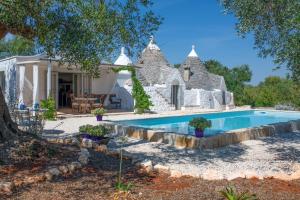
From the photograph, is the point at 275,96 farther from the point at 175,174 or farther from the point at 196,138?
the point at 175,174

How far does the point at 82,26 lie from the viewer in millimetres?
6961

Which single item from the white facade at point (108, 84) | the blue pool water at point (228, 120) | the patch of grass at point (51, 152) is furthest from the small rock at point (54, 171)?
the white facade at point (108, 84)

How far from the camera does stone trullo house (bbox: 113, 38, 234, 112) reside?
88.9 feet

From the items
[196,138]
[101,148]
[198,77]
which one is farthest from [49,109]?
[198,77]

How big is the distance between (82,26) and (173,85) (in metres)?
22.7

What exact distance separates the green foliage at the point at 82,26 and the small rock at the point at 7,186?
2714 millimetres

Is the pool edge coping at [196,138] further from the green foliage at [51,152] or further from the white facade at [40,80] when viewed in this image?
the white facade at [40,80]

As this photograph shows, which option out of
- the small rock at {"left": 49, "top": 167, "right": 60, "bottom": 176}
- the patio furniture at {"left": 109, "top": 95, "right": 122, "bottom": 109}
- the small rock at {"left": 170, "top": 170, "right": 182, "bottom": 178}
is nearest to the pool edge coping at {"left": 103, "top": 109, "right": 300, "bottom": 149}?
the small rock at {"left": 170, "top": 170, "right": 182, "bottom": 178}

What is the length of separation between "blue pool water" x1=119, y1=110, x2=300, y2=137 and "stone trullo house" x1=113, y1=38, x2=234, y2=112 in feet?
12.7

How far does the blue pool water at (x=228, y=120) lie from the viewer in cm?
1939

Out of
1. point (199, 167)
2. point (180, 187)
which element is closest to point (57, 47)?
point (180, 187)

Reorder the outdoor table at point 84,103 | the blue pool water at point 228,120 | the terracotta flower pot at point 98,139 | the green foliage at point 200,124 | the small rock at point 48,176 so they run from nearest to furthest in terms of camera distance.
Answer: the small rock at point 48,176 < the terracotta flower pot at point 98,139 < the green foliage at point 200,124 < the blue pool water at point 228,120 < the outdoor table at point 84,103

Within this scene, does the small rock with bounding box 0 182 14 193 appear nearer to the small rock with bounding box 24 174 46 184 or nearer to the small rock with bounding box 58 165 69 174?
the small rock with bounding box 24 174 46 184

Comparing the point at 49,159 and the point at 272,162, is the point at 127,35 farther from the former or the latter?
the point at 272,162
